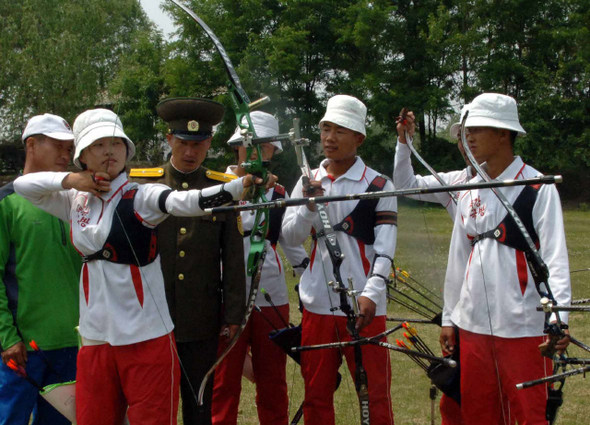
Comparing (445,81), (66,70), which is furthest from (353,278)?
(445,81)

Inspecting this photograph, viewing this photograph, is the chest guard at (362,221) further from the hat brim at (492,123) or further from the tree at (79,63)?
the tree at (79,63)

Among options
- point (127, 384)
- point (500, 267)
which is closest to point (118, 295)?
point (127, 384)

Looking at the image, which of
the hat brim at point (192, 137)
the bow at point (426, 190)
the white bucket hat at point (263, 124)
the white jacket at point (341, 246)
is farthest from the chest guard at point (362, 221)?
the white bucket hat at point (263, 124)

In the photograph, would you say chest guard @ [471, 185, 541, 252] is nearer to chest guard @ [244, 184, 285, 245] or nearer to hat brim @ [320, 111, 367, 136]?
hat brim @ [320, 111, 367, 136]

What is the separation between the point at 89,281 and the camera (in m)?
3.10

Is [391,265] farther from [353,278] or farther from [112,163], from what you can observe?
[112,163]

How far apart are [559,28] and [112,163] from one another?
25909 mm

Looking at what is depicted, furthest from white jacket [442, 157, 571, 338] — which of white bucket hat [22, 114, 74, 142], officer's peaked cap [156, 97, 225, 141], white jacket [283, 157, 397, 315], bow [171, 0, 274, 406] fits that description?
white bucket hat [22, 114, 74, 142]

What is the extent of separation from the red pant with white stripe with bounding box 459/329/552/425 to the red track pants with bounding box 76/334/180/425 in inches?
51.7

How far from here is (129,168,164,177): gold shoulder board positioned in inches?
149

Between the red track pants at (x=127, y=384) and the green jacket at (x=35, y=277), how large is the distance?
582 millimetres

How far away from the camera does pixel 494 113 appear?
324cm

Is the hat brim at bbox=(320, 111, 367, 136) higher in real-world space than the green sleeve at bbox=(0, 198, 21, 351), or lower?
higher

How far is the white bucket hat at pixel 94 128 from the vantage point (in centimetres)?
310
